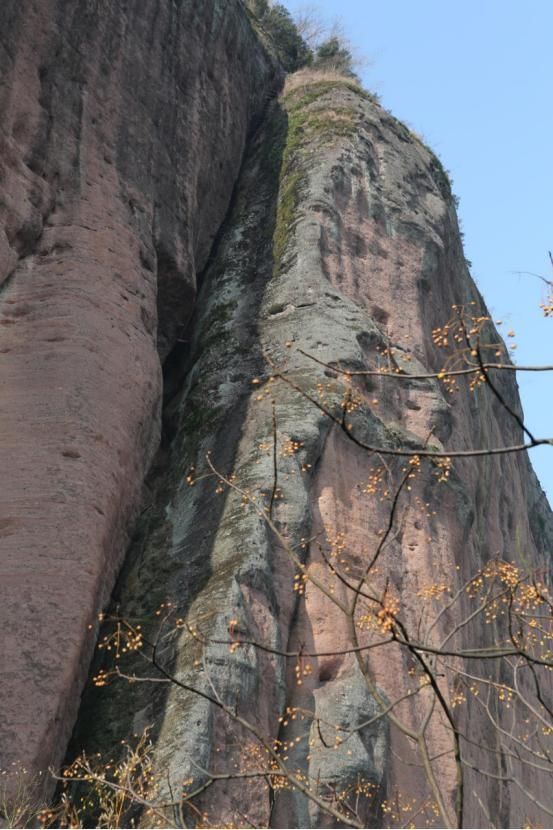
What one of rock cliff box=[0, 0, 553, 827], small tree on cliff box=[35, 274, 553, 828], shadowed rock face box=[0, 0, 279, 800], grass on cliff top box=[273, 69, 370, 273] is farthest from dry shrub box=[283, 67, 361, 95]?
small tree on cliff box=[35, 274, 553, 828]

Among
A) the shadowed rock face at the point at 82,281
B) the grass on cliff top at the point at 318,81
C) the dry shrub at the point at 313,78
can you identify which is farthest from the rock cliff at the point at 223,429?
the dry shrub at the point at 313,78

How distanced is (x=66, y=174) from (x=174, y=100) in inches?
108

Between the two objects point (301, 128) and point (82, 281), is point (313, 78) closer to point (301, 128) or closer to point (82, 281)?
point (301, 128)

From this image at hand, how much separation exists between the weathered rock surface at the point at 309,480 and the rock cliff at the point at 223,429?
30mm

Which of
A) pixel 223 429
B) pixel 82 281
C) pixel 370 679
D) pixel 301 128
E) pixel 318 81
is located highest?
pixel 318 81

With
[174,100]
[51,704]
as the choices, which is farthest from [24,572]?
[174,100]

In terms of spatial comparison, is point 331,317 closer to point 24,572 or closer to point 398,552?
point 398,552

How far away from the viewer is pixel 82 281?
11.4 meters

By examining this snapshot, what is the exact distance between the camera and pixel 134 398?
1127 centimetres

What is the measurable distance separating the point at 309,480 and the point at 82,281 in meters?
2.78

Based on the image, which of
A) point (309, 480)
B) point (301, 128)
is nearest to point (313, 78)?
point (301, 128)

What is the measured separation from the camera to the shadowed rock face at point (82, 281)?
30.6ft

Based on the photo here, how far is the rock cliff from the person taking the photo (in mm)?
9297

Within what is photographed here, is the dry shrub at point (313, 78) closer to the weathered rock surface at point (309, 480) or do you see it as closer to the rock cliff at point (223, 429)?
the weathered rock surface at point (309, 480)
